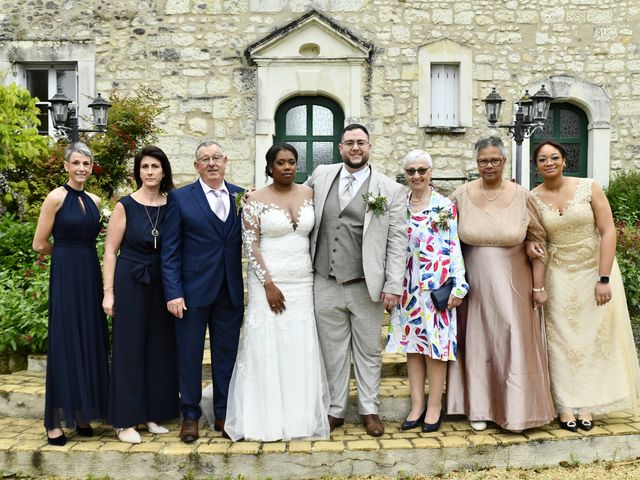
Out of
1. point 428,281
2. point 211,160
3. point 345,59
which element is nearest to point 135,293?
point 211,160

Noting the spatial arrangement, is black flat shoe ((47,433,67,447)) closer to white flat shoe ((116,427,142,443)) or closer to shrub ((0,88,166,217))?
white flat shoe ((116,427,142,443))

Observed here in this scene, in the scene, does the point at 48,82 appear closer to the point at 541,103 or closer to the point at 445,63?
the point at 445,63

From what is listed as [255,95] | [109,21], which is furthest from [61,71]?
[255,95]

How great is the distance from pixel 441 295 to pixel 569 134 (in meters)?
6.95

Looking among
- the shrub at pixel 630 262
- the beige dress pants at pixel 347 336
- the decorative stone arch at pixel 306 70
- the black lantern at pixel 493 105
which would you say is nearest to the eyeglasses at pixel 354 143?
the beige dress pants at pixel 347 336

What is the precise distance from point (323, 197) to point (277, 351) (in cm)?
103

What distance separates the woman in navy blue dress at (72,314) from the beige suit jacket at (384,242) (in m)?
1.44

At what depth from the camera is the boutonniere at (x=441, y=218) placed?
3.92 metres

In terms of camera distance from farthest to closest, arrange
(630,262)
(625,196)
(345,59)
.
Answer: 1. (345,59)
2. (625,196)
3. (630,262)

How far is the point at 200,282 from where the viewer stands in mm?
3805

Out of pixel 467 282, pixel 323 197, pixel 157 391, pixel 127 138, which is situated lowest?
pixel 157 391

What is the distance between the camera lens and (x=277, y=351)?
3.88 meters

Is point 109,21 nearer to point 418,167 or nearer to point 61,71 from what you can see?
point 61,71

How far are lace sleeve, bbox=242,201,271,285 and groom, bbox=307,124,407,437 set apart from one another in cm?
35
